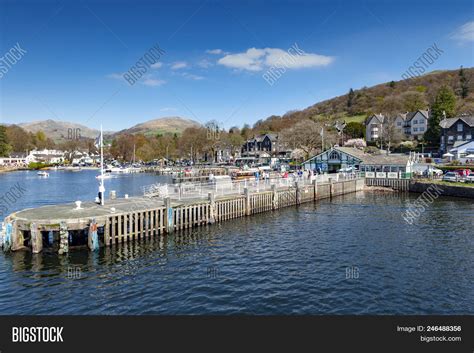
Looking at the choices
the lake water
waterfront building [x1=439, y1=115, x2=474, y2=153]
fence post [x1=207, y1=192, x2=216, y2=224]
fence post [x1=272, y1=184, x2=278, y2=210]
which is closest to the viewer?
the lake water

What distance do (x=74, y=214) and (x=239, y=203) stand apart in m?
17.2

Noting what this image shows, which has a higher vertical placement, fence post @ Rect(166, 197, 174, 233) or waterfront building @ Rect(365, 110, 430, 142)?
waterfront building @ Rect(365, 110, 430, 142)

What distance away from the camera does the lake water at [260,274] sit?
16859 mm

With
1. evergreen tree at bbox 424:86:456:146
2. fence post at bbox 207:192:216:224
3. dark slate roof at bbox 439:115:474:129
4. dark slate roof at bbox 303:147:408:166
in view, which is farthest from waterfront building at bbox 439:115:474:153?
fence post at bbox 207:192:216:224

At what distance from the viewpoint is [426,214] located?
40469 mm

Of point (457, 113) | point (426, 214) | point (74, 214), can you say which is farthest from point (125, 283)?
point (457, 113)

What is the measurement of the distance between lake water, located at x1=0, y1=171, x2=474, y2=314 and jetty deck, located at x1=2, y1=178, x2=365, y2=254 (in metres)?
1.04

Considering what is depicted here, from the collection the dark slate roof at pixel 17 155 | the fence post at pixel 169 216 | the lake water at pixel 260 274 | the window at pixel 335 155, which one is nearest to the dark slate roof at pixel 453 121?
the window at pixel 335 155

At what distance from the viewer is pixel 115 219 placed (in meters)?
26.6

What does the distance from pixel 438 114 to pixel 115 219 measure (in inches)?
4109

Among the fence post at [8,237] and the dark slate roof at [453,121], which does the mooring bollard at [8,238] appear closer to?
the fence post at [8,237]

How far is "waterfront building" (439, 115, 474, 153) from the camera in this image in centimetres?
9456

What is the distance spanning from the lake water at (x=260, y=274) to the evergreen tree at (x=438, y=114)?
80866 millimetres

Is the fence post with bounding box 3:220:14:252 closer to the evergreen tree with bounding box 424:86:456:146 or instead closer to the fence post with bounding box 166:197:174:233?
the fence post with bounding box 166:197:174:233
